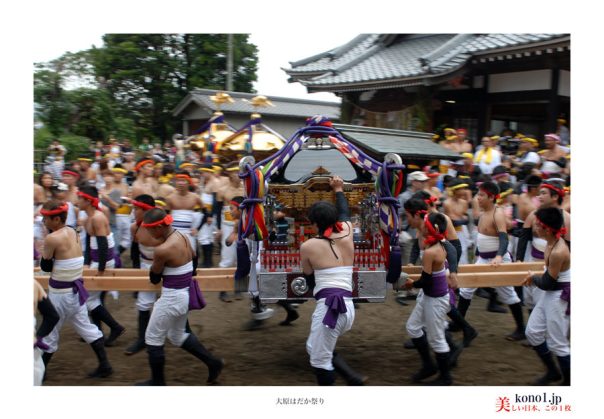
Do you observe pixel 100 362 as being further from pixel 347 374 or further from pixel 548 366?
pixel 548 366

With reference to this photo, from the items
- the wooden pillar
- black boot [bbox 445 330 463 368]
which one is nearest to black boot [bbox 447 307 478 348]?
black boot [bbox 445 330 463 368]

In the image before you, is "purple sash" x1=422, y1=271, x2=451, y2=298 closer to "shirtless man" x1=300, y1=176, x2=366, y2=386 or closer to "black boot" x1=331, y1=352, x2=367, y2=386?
"shirtless man" x1=300, y1=176, x2=366, y2=386

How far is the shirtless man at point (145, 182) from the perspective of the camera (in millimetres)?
7905

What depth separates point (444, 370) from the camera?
4.33 metres

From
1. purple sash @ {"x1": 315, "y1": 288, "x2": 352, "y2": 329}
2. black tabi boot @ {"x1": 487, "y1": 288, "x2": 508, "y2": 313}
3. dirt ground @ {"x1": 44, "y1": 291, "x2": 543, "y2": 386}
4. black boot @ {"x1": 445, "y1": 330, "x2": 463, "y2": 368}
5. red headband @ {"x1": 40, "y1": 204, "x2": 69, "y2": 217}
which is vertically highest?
red headband @ {"x1": 40, "y1": 204, "x2": 69, "y2": 217}

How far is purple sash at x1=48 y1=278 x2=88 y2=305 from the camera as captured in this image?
4.35m

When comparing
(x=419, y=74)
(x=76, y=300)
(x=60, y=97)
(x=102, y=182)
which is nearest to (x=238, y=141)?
(x=102, y=182)

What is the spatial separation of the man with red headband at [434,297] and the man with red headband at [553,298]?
2.42 feet

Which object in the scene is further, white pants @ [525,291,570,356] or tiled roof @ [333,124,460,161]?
tiled roof @ [333,124,460,161]

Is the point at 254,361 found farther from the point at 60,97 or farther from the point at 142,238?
the point at 60,97

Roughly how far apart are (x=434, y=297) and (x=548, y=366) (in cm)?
114

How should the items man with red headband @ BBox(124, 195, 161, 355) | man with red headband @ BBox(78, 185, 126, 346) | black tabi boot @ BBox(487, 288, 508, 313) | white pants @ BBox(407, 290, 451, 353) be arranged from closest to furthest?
white pants @ BBox(407, 290, 451, 353) → man with red headband @ BBox(124, 195, 161, 355) → man with red headband @ BBox(78, 185, 126, 346) → black tabi boot @ BBox(487, 288, 508, 313)

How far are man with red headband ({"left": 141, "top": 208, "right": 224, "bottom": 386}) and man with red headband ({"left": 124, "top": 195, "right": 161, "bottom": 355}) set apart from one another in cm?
59

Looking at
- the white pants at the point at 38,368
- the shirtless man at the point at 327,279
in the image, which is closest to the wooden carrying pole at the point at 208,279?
the white pants at the point at 38,368
